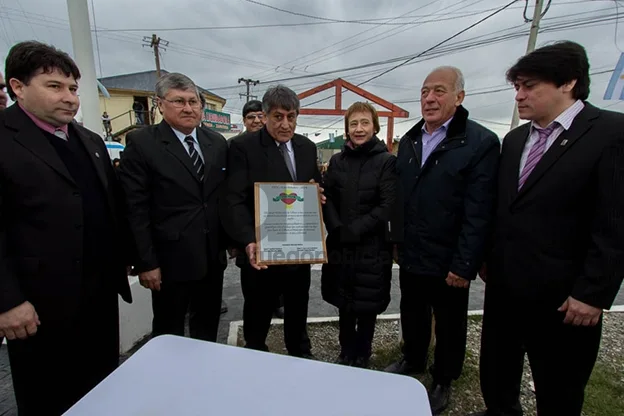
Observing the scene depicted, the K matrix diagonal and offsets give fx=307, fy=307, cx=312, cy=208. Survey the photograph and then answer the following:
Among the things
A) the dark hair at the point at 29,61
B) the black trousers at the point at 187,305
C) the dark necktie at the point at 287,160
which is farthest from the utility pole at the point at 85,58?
the dark necktie at the point at 287,160

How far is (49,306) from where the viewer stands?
5.32 ft

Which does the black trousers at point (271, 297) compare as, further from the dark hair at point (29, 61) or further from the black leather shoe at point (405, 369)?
the dark hair at point (29, 61)

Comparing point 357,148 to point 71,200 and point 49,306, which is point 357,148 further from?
point 49,306

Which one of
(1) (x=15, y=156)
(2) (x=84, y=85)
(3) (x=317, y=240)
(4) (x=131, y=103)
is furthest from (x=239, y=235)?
(4) (x=131, y=103)

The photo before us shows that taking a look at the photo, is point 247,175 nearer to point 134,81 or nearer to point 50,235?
point 50,235

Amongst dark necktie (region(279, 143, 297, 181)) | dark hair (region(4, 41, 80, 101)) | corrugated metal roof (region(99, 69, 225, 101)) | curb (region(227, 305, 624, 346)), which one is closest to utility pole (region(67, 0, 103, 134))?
dark hair (region(4, 41, 80, 101))

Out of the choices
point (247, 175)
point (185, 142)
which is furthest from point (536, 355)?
point (185, 142)

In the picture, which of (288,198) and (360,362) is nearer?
(288,198)

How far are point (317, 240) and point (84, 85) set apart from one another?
288 cm

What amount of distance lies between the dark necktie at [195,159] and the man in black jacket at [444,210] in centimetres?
146

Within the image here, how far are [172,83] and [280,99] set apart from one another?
2.38 ft

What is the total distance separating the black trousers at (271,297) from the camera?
2.32 meters

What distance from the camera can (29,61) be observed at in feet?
5.14

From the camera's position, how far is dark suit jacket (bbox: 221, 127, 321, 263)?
7.20 feet
